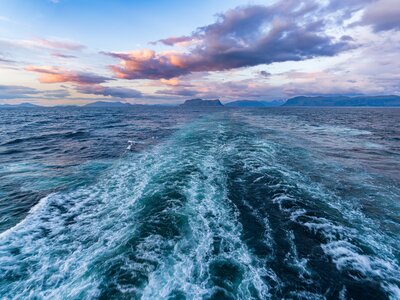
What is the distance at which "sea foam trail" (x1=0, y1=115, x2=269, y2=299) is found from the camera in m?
6.16

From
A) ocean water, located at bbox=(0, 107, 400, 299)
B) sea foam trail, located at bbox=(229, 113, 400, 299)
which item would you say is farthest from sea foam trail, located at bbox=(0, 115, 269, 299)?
sea foam trail, located at bbox=(229, 113, 400, 299)

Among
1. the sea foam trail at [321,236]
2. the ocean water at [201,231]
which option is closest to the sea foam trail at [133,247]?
the ocean water at [201,231]

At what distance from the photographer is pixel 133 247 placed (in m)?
7.69

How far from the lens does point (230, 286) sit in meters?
6.21

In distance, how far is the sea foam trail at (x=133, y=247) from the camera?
6164 millimetres

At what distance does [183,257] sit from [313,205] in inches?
285

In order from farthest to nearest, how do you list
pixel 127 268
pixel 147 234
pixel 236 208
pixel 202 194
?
pixel 202 194
pixel 236 208
pixel 147 234
pixel 127 268

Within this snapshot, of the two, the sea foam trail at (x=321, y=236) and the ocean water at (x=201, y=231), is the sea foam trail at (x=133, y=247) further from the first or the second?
the sea foam trail at (x=321, y=236)

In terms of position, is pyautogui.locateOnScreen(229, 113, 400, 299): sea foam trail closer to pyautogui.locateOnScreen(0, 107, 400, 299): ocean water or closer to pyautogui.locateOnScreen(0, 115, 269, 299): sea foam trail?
pyautogui.locateOnScreen(0, 107, 400, 299): ocean water

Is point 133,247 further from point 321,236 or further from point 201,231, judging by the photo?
point 321,236

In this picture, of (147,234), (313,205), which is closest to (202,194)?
(147,234)

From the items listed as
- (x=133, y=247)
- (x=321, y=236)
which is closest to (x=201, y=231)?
(x=133, y=247)

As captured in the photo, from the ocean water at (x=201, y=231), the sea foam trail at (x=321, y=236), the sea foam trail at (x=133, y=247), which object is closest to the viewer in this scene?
the sea foam trail at (x=133, y=247)

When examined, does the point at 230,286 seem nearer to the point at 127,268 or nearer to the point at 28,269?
the point at 127,268
